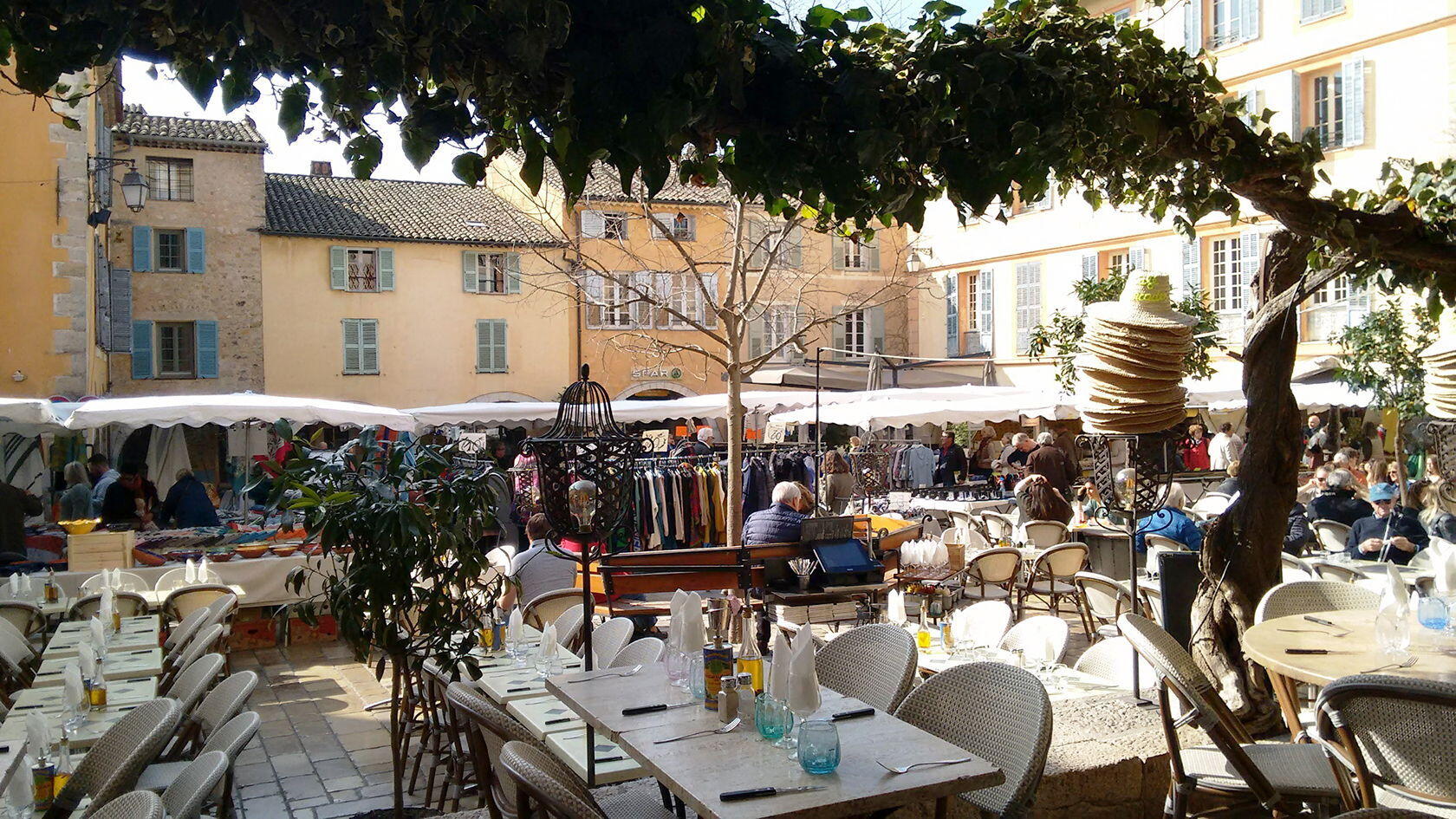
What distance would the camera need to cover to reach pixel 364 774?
632cm

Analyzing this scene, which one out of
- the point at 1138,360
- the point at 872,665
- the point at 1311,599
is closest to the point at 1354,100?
the point at 1311,599

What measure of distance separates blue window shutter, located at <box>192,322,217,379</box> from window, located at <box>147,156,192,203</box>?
2.80 m

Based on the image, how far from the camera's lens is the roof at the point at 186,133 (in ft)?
81.8

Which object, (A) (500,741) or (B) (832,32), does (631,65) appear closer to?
(B) (832,32)

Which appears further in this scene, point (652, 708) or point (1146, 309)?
point (1146, 309)

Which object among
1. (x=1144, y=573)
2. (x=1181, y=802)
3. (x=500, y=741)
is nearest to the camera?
(x=500, y=741)

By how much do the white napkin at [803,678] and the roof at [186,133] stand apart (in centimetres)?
2467

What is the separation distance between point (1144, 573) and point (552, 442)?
619 cm

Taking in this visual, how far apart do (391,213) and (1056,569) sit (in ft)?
74.3

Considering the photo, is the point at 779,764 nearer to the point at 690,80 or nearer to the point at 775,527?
the point at 690,80

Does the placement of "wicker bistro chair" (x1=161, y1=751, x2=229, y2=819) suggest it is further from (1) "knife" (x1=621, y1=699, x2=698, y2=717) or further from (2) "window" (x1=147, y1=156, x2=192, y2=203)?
(2) "window" (x1=147, y1=156, x2=192, y2=203)

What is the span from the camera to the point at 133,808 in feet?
9.62

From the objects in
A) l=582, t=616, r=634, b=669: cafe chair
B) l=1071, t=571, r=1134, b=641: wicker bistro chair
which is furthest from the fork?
l=1071, t=571, r=1134, b=641: wicker bistro chair

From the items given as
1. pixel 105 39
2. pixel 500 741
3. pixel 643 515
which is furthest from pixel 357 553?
pixel 643 515
